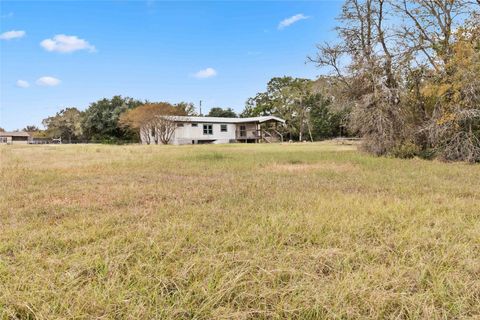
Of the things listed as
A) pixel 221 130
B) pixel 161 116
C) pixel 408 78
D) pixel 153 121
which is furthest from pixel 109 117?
pixel 408 78

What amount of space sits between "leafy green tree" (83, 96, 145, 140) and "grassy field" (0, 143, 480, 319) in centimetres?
3330

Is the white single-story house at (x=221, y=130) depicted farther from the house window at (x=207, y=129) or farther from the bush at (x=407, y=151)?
the bush at (x=407, y=151)

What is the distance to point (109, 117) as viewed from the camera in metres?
36.1

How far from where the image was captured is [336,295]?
1.93 metres

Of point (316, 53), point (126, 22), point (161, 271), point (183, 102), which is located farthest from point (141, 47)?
point (183, 102)

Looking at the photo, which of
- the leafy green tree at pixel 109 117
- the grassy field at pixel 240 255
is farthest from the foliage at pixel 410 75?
the leafy green tree at pixel 109 117

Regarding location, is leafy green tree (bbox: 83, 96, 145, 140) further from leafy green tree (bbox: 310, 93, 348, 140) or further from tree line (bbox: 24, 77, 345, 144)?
leafy green tree (bbox: 310, 93, 348, 140)

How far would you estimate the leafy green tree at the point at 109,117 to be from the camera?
35781mm

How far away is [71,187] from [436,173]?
828cm

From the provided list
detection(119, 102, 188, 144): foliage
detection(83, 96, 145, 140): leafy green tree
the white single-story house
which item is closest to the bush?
detection(119, 102, 188, 144): foliage

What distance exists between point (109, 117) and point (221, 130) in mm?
13937

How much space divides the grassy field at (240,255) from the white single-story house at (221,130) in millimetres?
27243

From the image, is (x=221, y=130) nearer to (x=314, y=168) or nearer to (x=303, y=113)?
(x=303, y=113)

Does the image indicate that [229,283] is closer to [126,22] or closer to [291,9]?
[126,22]
